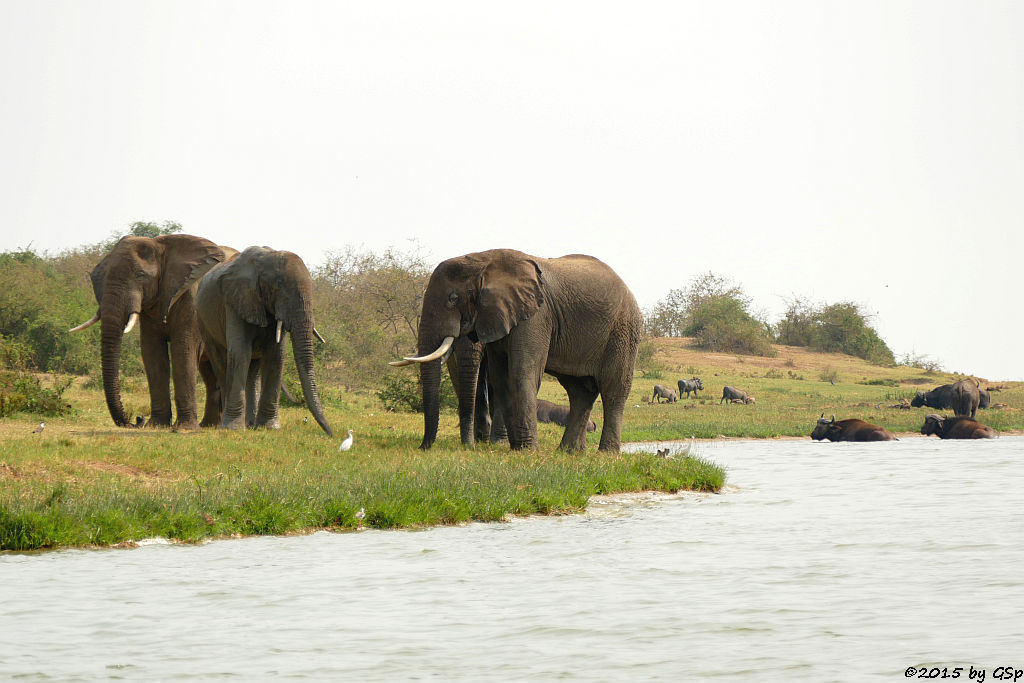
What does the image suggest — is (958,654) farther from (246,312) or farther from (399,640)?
(246,312)

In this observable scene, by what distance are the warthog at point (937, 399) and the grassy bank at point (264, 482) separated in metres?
21.4

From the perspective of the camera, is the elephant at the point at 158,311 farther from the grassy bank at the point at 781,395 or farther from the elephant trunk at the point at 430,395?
the grassy bank at the point at 781,395

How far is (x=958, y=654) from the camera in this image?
7.08 m

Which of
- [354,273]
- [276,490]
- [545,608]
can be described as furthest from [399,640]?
[354,273]

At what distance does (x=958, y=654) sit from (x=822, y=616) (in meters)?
1.29

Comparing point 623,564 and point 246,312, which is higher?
point 246,312

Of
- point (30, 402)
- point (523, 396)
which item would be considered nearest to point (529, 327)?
point (523, 396)

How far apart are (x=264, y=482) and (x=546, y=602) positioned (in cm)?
526

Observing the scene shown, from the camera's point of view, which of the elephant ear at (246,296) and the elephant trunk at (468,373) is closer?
the elephant trunk at (468,373)

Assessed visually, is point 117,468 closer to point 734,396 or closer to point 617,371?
point 617,371

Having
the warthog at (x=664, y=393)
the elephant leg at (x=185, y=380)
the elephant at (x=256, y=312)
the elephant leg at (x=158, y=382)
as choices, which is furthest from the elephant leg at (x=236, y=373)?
the warthog at (x=664, y=393)

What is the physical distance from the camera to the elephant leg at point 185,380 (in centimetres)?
1883

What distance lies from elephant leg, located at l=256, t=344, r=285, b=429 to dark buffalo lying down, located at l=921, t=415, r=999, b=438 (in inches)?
723

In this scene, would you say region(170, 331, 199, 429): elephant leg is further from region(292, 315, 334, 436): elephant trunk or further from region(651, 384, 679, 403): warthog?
region(651, 384, 679, 403): warthog
